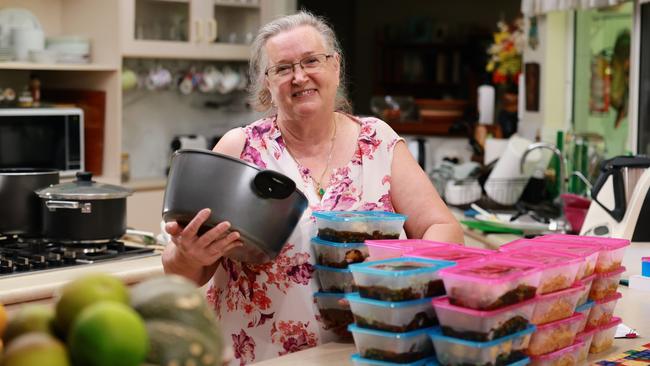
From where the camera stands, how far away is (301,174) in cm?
233

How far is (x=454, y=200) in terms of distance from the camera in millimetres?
4406

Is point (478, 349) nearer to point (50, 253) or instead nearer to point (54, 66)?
point (50, 253)

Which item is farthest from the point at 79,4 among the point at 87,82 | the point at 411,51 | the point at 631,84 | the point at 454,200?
the point at 411,51

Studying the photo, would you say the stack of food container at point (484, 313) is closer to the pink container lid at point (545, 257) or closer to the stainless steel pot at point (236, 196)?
the pink container lid at point (545, 257)

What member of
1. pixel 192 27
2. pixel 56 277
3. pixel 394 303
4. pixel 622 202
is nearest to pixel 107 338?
pixel 394 303

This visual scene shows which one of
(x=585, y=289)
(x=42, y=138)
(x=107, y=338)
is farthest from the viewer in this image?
(x=42, y=138)

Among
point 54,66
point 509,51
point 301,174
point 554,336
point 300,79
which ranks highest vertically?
point 509,51

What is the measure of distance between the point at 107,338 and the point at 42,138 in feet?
12.7

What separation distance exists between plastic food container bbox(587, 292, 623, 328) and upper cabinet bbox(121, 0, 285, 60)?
140 inches

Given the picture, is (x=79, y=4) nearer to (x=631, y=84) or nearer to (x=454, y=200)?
(x=454, y=200)

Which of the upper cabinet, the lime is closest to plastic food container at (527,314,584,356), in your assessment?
the lime

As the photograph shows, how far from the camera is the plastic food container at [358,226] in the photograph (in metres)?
1.87

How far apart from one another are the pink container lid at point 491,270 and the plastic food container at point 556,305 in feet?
0.22

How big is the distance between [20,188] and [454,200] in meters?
2.15
